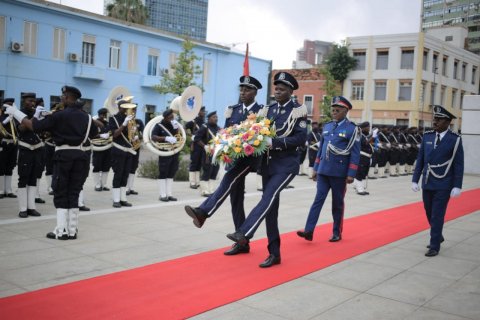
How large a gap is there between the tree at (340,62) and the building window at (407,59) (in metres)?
4.49

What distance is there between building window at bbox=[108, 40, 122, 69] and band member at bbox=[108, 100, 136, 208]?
77.1 feet

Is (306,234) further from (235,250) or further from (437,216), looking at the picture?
(437,216)

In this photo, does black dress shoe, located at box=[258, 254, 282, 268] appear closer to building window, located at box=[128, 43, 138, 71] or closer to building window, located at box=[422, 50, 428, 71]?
building window, located at box=[128, 43, 138, 71]

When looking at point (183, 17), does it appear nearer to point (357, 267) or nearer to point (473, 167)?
point (473, 167)

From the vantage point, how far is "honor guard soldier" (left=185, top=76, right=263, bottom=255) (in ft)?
19.6

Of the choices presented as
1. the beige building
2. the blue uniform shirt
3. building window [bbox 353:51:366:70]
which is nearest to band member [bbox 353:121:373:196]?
the blue uniform shirt

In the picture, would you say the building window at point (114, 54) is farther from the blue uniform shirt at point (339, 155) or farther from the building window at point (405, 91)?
the building window at point (405, 91)

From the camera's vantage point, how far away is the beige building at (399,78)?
46.1m

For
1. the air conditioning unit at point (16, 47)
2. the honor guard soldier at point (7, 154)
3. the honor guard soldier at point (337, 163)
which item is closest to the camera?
the honor guard soldier at point (337, 163)

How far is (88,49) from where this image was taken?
102 ft

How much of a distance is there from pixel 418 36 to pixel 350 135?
138ft

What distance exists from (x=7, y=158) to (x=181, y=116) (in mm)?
4045

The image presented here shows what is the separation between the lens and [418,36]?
4575 centimetres

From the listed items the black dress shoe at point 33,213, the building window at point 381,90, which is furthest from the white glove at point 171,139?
the building window at point 381,90
